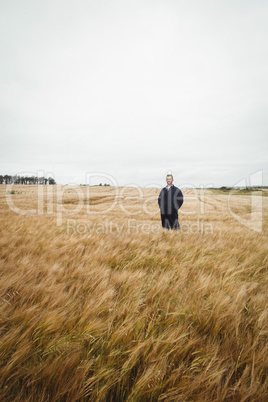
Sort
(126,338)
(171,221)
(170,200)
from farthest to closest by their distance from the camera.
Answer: (171,221) → (170,200) → (126,338)

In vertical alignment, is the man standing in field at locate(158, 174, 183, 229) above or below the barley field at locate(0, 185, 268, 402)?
above

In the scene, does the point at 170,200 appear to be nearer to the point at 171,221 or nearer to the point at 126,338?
the point at 171,221

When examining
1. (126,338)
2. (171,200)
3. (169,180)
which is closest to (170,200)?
(171,200)

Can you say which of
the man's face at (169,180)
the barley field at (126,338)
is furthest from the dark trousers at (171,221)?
the barley field at (126,338)

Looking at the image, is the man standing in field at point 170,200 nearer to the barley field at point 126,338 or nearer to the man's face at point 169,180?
the man's face at point 169,180

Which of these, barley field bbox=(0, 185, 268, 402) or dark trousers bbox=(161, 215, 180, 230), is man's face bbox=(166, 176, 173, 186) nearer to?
dark trousers bbox=(161, 215, 180, 230)

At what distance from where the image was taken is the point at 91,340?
1130mm

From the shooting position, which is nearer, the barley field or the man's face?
the barley field

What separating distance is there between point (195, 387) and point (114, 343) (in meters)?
0.55

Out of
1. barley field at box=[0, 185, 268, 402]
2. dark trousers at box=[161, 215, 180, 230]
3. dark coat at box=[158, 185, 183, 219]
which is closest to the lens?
barley field at box=[0, 185, 268, 402]

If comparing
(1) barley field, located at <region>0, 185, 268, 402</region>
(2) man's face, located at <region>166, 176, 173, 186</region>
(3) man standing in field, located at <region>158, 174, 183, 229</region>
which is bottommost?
(1) barley field, located at <region>0, 185, 268, 402</region>

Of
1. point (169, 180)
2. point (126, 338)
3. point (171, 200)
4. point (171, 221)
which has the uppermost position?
point (169, 180)

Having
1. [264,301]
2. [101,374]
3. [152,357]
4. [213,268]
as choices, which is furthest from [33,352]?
[213,268]

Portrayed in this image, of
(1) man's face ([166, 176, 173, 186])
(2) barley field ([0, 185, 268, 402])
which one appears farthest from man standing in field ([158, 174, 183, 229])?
(2) barley field ([0, 185, 268, 402])
